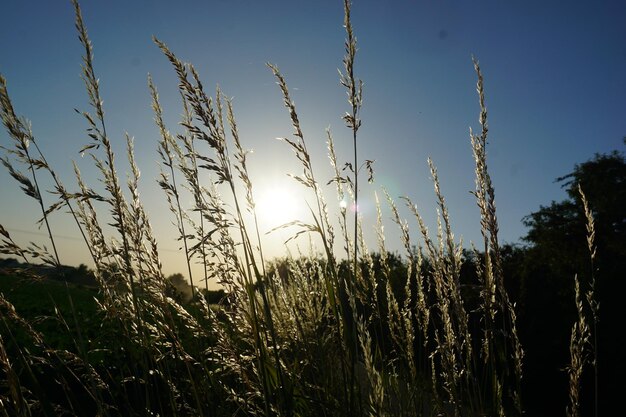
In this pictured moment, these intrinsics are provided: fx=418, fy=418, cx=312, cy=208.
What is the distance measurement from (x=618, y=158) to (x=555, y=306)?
8.92 meters

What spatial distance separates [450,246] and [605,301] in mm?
7232

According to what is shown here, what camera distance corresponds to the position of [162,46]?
1682 millimetres

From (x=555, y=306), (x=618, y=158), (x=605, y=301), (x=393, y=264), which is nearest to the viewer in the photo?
(x=605, y=301)

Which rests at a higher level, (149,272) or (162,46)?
(162,46)

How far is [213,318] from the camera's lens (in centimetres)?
176

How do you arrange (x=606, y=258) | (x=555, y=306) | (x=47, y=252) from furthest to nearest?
(x=606, y=258), (x=555, y=306), (x=47, y=252)

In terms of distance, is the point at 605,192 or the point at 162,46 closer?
the point at 162,46

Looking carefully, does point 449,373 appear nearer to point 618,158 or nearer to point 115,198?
point 115,198

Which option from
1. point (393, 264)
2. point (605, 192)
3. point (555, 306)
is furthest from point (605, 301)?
point (605, 192)

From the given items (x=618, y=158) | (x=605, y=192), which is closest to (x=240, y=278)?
(x=605, y=192)

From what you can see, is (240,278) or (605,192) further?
(605,192)

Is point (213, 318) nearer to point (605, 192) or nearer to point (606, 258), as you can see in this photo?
point (606, 258)

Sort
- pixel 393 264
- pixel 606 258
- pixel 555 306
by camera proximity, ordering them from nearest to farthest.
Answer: pixel 555 306 → pixel 606 258 → pixel 393 264

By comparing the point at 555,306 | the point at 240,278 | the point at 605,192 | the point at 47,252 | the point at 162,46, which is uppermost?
Result: the point at 605,192
